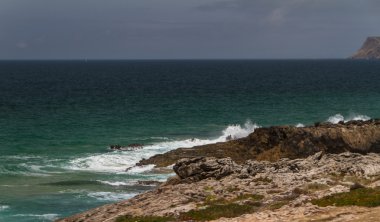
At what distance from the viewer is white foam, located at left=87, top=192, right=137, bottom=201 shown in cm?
4772

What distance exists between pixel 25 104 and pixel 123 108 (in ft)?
76.6

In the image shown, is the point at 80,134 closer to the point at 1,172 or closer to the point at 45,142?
the point at 45,142

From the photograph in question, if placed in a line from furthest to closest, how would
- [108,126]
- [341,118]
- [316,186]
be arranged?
[341,118] < [108,126] < [316,186]

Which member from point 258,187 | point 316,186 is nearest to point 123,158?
point 258,187

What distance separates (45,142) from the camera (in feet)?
251

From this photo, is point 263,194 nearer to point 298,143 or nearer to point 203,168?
point 203,168

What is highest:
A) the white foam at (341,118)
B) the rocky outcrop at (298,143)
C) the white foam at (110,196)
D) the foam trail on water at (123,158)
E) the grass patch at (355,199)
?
the grass patch at (355,199)

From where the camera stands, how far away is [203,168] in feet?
132

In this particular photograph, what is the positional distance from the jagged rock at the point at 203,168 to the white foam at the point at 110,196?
8739mm

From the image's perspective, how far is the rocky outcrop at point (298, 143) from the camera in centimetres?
5666

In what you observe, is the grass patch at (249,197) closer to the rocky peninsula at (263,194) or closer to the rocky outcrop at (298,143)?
the rocky peninsula at (263,194)

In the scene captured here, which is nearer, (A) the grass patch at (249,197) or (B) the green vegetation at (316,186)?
(A) the grass patch at (249,197)

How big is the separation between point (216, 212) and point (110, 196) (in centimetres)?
1867

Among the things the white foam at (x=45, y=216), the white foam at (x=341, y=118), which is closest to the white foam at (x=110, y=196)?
the white foam at (x=45, y=216)
